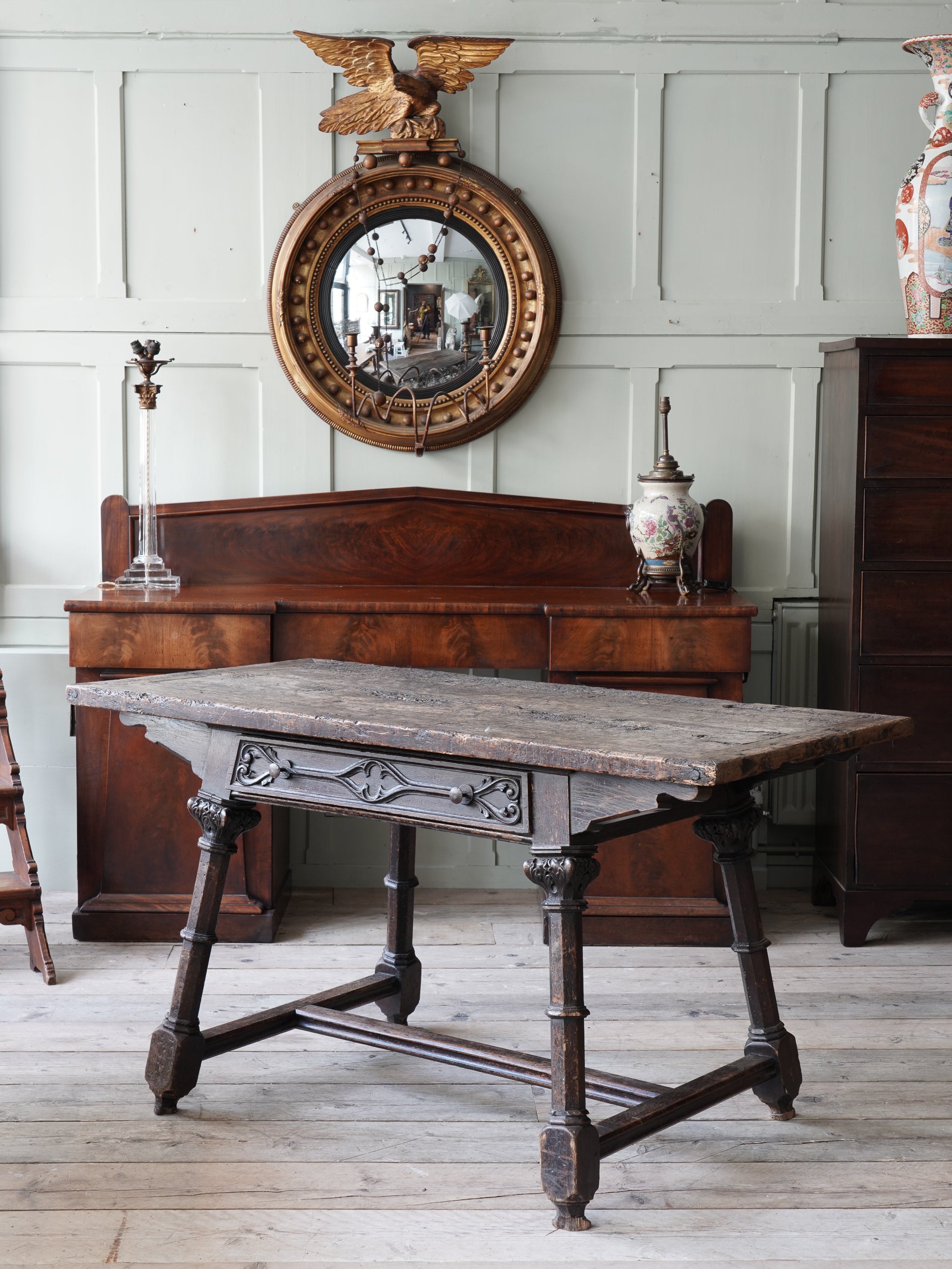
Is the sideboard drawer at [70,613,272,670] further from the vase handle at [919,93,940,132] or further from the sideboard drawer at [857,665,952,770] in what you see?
the vase handle at [919,93,940,132]

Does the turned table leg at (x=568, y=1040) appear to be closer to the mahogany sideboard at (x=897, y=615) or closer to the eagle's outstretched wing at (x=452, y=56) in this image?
the mahogany sideboard at (x=897, y=615)

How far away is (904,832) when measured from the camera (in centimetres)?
404

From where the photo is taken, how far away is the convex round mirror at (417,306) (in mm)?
4434

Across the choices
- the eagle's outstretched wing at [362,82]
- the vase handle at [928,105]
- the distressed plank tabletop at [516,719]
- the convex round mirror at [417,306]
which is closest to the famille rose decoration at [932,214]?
the vase handle at [928,105]

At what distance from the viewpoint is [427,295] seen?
177 inches

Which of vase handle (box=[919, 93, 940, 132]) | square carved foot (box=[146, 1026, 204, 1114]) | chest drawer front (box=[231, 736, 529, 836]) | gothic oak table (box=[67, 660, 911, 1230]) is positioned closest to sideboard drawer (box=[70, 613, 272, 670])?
gothic oak table (box=[67, 660, 911, 1230])

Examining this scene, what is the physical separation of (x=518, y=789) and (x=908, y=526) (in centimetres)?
200

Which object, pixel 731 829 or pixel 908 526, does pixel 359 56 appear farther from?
pixel 731 829

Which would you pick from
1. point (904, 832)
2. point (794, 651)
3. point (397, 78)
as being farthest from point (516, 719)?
point (397, 78)

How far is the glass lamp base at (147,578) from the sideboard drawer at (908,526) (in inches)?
81.8

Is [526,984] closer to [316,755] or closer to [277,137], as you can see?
[316,755]

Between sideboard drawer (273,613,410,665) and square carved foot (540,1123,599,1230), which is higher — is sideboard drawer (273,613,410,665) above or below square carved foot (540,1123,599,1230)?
above

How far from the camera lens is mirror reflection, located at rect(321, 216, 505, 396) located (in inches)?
176

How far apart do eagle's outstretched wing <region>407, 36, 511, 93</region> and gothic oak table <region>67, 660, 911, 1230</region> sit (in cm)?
210
